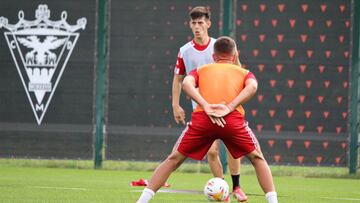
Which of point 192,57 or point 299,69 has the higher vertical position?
point 192,57

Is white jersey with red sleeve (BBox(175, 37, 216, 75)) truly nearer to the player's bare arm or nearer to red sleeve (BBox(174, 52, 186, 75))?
red sleeve (BBox(174, 52, 186, 75))

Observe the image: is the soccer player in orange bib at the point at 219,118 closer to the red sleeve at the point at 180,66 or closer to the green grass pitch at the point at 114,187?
the green grass pitch at the point at 114,187

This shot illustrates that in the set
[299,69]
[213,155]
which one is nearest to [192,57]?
[213,155]

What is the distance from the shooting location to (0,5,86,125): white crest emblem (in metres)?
15.2

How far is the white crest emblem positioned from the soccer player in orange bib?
776 centimetres

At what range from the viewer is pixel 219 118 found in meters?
7.42

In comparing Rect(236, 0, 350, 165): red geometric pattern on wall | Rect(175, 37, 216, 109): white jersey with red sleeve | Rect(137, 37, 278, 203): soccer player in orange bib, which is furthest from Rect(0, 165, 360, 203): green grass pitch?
Rect(137, 37, 278, 203): soccer player in orange bib

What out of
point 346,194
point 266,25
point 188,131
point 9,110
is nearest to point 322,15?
point 266,25

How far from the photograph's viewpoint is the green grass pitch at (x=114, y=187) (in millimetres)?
9641

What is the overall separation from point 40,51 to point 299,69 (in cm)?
411

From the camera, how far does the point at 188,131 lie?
757cm

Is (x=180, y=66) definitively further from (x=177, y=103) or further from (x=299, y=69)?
(x=299, y=69)

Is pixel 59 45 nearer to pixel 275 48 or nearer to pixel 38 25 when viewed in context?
pixel 38 25

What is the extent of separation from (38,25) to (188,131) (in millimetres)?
8095
